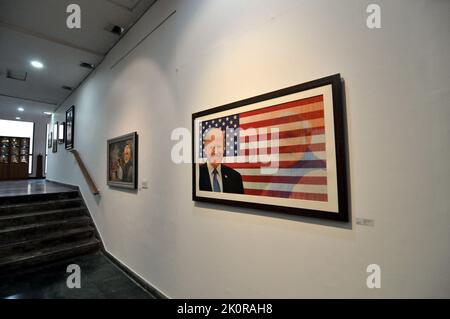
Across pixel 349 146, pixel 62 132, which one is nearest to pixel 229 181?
pixel 349 146

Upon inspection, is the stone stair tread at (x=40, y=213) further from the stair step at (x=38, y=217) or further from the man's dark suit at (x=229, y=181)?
the man's dark suit at (x=229, y=181)

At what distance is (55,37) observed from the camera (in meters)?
3.63

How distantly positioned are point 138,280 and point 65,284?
928 mm

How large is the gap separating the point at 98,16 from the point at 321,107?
3518 mm

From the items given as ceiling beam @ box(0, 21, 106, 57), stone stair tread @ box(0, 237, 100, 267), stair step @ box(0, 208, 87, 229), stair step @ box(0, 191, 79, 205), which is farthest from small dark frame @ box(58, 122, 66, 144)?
stone stair tread @ box(0, 237, 100, 267)

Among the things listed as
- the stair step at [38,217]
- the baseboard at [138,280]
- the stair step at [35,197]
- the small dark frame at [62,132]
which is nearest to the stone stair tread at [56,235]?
the stair step at [38,217]

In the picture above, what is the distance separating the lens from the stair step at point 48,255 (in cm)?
314

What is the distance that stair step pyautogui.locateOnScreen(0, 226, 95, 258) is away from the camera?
131 inches

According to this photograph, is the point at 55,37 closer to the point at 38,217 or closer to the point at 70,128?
the point at 70,128

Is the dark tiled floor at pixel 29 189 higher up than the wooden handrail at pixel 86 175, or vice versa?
the wooden handrail at pixel 86 175

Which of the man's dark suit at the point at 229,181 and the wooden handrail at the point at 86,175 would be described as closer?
the man's dark suit at the point at 229,181

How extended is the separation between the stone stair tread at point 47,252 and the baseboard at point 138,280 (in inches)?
21.3

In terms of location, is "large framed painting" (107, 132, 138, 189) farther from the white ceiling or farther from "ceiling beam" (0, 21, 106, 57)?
"ceiling beam" (0, 21, 106, 57)
